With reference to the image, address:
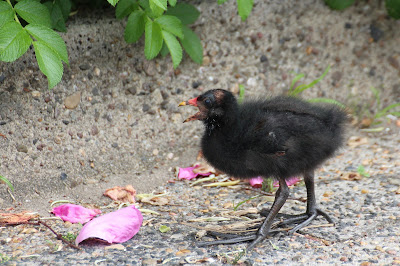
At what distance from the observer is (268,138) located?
133 inches

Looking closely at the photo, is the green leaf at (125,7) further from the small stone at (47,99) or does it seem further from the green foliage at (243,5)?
the small stone at (47,99)

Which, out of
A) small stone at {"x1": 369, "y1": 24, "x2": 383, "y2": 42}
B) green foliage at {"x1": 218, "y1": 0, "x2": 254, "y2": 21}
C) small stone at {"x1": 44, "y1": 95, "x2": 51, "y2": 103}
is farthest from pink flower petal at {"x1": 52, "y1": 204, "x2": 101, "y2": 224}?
small stone at {"x1": 369, "y1": 24, "x2": 383, "y2": 42}

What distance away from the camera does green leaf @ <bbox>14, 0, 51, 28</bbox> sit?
3705mm

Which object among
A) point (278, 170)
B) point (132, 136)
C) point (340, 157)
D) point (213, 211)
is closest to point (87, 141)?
point (132, 136)

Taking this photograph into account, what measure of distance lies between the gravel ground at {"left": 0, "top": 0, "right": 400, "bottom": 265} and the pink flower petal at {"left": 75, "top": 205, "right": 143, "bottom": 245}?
0.07 metres

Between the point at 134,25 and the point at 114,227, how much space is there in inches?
63.6

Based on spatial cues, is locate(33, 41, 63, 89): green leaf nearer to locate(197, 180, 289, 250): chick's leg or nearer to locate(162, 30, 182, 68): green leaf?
locate(162, 30, 182, 68): green leaf

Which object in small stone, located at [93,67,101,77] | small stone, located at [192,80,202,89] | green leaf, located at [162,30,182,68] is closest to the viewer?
green leaf, located at [162,30,182,68]

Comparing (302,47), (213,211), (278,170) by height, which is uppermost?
(302,47)

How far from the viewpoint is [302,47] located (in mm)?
5613

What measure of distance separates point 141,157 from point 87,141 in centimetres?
51

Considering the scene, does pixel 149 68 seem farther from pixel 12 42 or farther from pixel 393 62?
pixel 393 62

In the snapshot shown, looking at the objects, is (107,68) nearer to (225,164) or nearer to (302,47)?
(225,164)

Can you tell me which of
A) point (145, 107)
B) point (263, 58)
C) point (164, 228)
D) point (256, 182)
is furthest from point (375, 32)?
point (164, 228)
